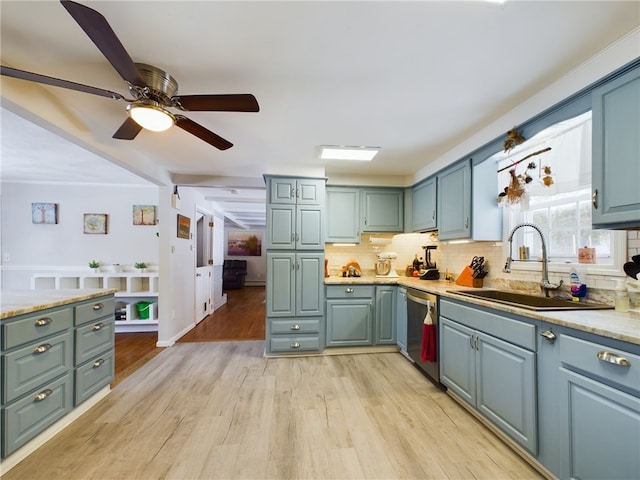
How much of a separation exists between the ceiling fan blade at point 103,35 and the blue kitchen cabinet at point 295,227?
1.95 metres

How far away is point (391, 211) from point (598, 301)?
88.8 inches

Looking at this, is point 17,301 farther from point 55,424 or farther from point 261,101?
point 261,101

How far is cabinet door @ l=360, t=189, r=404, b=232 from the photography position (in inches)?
142

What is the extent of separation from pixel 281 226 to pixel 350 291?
1.14 m

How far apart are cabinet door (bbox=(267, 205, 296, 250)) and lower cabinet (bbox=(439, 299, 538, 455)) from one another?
178 cm

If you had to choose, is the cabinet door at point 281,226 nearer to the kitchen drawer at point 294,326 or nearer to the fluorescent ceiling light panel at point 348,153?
the fluorescent ceiling light panel at point 348,153

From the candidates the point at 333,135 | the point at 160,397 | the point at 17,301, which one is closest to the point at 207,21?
the point at 333,135

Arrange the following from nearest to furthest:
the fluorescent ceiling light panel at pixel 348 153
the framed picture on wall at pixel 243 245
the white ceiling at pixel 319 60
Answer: the white ceiling at pixel 319 60, the fluorescent ceiling light panel at pixel 348 153, the framed picture on wall at pixel 243 245

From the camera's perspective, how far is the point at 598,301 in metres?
1.71

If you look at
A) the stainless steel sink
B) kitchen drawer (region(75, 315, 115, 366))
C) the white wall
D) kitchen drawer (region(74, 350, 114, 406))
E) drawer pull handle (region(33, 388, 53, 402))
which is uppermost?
the white wall

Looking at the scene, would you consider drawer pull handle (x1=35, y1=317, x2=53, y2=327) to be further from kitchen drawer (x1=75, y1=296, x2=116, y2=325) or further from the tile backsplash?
the tile backsplash

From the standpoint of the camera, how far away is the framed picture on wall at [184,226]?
3852 millimetres

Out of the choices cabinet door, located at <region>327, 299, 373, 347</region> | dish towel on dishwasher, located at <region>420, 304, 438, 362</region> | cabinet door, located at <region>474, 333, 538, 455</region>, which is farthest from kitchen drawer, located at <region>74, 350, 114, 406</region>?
cabinet door, located at <region>474, 333, 538, 455</region>

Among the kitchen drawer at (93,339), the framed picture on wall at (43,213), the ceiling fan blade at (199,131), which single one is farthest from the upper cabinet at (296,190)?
the framed picture on wall at (43,213)
